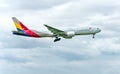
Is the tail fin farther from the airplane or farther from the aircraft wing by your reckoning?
the aircraft wing

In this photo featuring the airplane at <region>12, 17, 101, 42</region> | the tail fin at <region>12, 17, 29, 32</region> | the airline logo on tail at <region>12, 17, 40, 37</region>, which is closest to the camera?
the airplane at <region>12, 17, 101, 42</region>

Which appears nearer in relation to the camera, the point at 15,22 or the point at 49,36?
the point at 49,36

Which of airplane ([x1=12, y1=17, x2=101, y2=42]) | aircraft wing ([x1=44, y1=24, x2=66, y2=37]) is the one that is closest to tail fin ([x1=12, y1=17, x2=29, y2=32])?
airplane ([x1=12, y1=17, x2=101, y2=42])

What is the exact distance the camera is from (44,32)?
575 feet

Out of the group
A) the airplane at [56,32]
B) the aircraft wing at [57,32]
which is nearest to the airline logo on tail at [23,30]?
the airplane at [56,32]

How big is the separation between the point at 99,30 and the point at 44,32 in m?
29.1

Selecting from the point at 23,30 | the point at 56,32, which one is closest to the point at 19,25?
the point at 23,30

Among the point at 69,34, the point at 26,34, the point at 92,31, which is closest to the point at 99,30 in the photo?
the point at 92,31

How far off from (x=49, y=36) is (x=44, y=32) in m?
3.04

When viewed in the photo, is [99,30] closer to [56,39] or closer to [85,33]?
[85,33]

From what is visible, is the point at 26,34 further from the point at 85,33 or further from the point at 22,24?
the point at 85,33

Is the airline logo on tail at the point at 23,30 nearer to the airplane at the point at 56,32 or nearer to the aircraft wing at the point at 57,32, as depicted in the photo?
the airplane at the point at 56,32

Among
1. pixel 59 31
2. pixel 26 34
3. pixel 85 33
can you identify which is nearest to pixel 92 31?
pixel 85 33

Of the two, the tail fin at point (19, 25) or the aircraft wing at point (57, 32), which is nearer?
the aircraft wing at point (57, 32)
